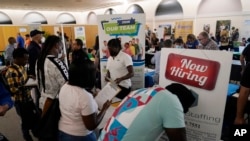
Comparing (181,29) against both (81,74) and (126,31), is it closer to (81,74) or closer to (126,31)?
(126,31)

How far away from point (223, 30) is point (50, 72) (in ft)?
29.0

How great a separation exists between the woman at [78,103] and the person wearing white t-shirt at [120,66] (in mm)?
1200

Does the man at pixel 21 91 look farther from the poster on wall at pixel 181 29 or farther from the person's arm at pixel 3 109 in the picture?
the poster on wall at pixel 181 29

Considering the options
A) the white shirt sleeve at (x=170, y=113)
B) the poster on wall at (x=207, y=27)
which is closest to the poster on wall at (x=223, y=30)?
the poster on wall at (x=207, y=27)

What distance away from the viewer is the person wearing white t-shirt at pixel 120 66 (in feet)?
8.05

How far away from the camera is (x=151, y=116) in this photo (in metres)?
0.88

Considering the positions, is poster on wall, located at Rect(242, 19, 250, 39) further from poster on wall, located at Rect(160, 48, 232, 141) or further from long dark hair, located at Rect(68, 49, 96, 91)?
long dark hair, located at Rect(68, 49, 96, 91)

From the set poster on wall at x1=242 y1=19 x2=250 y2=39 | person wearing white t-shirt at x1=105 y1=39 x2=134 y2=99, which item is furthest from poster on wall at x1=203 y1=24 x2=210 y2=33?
person wearing white t-shirt at x1=105 y1=39 x2=134 y2=99

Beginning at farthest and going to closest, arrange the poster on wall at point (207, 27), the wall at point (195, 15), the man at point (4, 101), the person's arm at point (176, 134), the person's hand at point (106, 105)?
the poster on wall at point (207, 27) → the wall at point (195, 15) → the person's hand at point (106, 105) → the man at point (4, 101) → the person's arm at point (176, 134)

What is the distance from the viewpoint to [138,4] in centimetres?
1235

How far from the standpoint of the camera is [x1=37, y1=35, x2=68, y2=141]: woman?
5.78 feet

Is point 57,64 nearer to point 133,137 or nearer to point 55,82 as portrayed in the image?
point 55,82

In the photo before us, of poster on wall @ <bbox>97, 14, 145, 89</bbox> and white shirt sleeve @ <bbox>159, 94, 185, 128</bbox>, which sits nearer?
white shirt sleeve @ <bbox>159, 94, 185, 128</bbox>

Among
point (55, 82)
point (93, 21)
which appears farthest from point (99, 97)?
point (93, 21)
